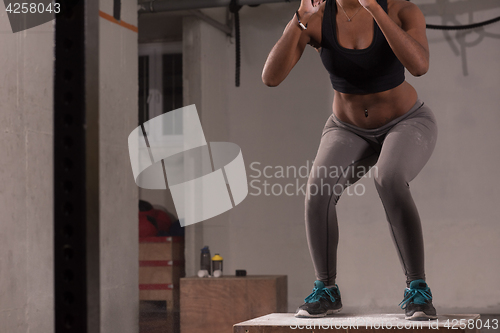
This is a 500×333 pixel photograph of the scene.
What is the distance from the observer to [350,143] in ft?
5.11

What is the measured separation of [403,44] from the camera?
1338 mm

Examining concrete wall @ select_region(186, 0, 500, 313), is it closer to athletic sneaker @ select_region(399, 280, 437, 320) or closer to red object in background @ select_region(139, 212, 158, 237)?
red object in background @ select_region(139, 212, 158, 237)

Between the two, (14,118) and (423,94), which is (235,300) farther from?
(423,94)

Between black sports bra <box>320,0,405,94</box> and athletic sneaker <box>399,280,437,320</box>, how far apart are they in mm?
542

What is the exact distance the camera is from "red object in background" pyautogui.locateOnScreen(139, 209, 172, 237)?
4.47m

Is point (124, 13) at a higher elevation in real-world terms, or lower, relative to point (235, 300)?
higher

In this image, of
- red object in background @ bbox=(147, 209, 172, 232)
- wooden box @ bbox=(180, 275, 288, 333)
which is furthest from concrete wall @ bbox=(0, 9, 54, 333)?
red object in background @ bbox=(147, 209, 172, 232)

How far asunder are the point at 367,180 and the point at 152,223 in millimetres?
1789

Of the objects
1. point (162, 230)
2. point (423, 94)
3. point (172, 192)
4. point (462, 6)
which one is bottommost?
point (162, 230)

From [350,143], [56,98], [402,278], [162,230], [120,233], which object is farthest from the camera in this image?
[162,230]

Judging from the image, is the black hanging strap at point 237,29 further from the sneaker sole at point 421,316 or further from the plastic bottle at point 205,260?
the sneaker sole at point 421,316

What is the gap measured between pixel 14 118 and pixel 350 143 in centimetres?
169

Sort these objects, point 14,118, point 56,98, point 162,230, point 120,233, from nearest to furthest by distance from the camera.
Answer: point 56,98 → point 14,118 → point 120,233 → point 162,230

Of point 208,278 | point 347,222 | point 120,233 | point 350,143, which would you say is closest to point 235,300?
point 208,278
